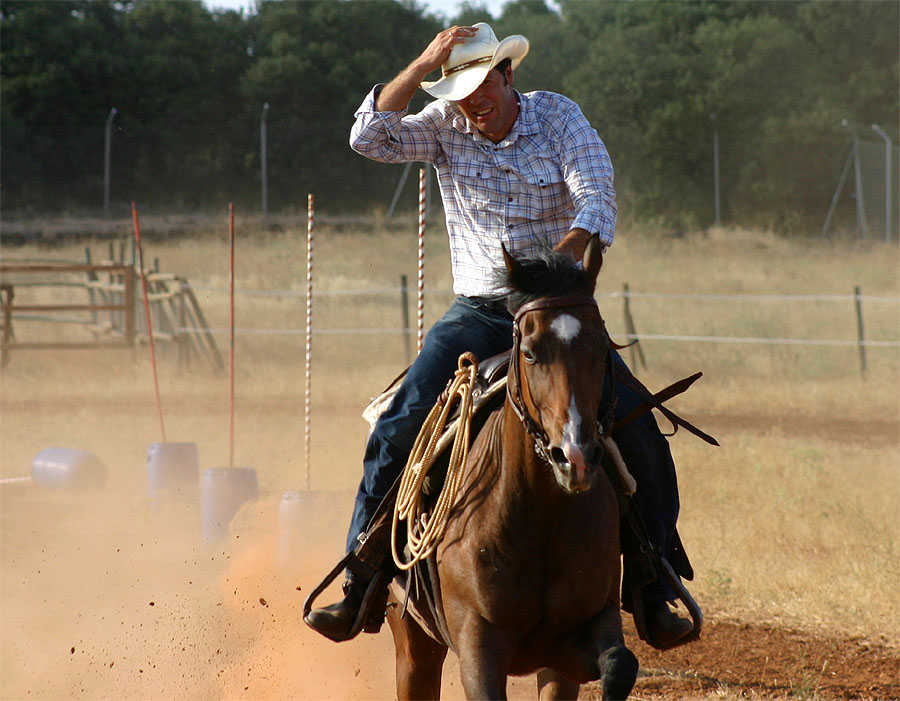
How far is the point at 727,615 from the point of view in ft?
24.4

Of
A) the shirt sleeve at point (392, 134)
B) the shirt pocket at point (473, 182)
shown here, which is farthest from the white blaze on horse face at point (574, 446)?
the shirt sleeve at point (392, 134)

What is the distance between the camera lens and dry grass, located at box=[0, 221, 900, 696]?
328 inches

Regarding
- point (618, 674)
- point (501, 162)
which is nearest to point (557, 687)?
point (618, 674)

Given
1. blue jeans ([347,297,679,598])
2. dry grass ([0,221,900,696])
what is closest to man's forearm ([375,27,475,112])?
blue jeans ([347,297,679,598])

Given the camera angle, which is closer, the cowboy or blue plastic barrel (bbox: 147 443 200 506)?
the cowboy

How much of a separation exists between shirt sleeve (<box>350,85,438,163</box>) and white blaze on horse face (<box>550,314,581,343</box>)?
1.52 metres

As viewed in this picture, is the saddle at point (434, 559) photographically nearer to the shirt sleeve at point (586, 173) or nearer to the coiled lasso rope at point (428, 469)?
the coiled lasso rope at point (428, 469)

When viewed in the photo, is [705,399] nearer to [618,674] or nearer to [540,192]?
[540,192]

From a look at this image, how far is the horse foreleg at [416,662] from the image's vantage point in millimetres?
4691

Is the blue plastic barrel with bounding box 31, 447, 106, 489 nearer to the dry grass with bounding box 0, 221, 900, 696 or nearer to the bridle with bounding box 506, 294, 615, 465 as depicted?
the dry grass with bounding box 0, 221, 900, 696

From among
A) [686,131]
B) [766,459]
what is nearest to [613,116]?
[686,131]

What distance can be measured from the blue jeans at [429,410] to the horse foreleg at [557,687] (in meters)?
0.50

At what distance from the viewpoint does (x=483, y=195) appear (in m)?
4.48

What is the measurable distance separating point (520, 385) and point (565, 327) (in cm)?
30
